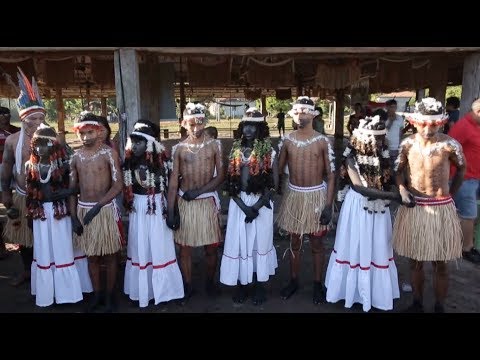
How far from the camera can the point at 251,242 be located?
3867 mm

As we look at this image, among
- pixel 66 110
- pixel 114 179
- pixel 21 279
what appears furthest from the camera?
pixel 66 110

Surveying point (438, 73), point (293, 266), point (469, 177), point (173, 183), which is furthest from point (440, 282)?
point (438, 73)

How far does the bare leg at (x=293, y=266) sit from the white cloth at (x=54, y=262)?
2011 millimetres

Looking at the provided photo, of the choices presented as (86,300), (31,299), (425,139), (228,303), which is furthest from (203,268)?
(425,139)

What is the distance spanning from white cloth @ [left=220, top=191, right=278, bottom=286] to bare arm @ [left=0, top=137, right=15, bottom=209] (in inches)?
89.9

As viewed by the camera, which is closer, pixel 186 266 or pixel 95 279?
pixel 95 279

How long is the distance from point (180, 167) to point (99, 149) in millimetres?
750

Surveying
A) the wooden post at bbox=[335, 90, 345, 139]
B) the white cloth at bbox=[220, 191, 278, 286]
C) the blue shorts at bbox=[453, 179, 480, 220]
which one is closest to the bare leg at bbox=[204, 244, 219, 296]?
the white cloth at bbox=[220, 191, 278, 286]

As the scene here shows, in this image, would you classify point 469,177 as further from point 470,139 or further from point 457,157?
point 457,157

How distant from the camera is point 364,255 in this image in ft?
11.8

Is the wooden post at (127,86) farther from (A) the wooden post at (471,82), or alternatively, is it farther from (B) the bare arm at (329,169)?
(A) the wooden post at (471,82)

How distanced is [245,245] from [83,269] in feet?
5.46

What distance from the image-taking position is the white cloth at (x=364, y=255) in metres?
3.61
